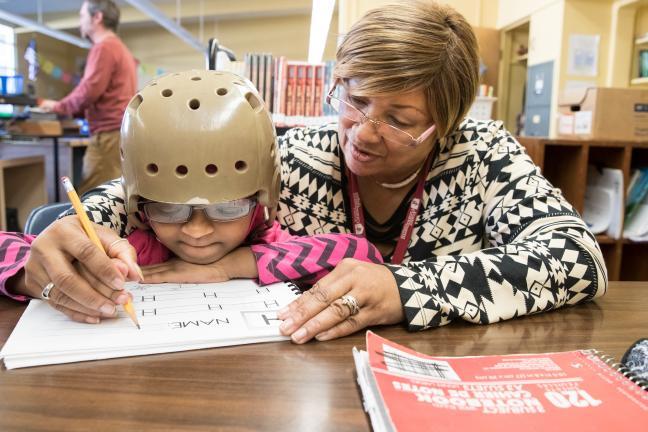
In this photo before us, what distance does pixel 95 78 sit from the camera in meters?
3.88

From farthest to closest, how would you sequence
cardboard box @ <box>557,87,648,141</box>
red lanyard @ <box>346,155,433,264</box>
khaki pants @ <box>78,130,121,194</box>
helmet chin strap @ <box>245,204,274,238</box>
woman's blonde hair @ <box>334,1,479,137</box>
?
khaki pants @ <box>78,130,121,194</box> < cardboard box @ <box>557,87,648,141</box> < red lanyard @ <box>346,155,433,264</box> < woman's blonde hair @ <box>334,1,479,137</box> < helmet chin strap @ <box>245,204,274,238</box>

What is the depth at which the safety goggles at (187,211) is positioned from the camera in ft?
2.86

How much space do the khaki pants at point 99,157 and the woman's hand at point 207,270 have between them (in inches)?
132

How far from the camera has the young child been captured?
2.73 feet

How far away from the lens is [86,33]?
13.1ft

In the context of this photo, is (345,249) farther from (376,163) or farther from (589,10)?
(589,10)

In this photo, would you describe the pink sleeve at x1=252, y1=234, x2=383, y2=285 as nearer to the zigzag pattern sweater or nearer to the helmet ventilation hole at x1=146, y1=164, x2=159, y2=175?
the zigzag pattern sweater

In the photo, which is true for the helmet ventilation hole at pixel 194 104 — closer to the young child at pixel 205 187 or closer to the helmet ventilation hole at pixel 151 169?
the young child at pixel 205 187

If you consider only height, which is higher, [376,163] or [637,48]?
[637,48]

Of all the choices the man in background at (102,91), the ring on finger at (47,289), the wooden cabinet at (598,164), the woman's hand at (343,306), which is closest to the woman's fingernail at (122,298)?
Result: the ring on finger at (47,289)

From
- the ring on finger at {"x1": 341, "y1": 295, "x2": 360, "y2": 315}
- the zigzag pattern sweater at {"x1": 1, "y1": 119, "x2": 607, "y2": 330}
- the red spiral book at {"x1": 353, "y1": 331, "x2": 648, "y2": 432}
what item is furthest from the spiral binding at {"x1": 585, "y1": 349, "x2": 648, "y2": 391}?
the ring on finger at {"x1": 341, "y1": 295, "x2": 360, "y2": 315}

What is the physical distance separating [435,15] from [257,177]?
563 mm

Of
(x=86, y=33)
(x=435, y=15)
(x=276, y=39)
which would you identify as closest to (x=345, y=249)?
(x=435, y=15)

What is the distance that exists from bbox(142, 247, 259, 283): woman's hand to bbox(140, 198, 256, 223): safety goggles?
0.33ft
